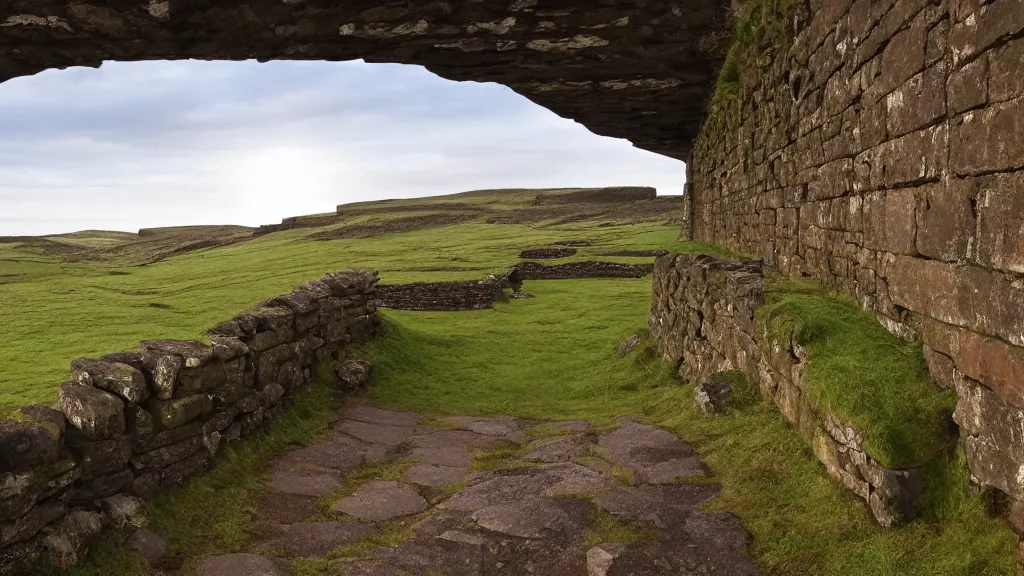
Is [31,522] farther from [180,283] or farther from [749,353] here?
[180,283]

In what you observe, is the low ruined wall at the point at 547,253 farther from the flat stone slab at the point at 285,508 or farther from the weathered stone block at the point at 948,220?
the weathered stone block at the point at 948,220

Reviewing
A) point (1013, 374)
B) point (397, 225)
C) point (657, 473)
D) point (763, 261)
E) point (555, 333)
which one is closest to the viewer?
point (1013, 374)

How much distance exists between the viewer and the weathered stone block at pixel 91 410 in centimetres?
566

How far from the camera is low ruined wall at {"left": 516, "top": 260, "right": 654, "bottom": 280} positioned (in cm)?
2852

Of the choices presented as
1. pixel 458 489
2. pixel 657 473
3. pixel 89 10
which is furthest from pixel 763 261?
pixel 89 10

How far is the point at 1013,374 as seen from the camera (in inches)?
163

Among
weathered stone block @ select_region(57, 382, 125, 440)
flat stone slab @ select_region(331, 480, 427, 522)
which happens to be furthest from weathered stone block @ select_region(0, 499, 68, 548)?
flat stone slab @ select_region(331, 480, 427, 522)

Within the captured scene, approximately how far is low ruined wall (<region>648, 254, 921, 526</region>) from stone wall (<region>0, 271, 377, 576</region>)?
5.95m

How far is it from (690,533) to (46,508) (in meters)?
4.95

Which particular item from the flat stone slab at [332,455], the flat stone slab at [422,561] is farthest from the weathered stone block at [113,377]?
the flat stone slab at [422,561]

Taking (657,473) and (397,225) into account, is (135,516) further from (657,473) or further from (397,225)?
(397,225)

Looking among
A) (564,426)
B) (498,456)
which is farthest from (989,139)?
(564,426)

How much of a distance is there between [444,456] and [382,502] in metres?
1.60

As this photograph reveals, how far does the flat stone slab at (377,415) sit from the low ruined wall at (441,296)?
10.5 metres
